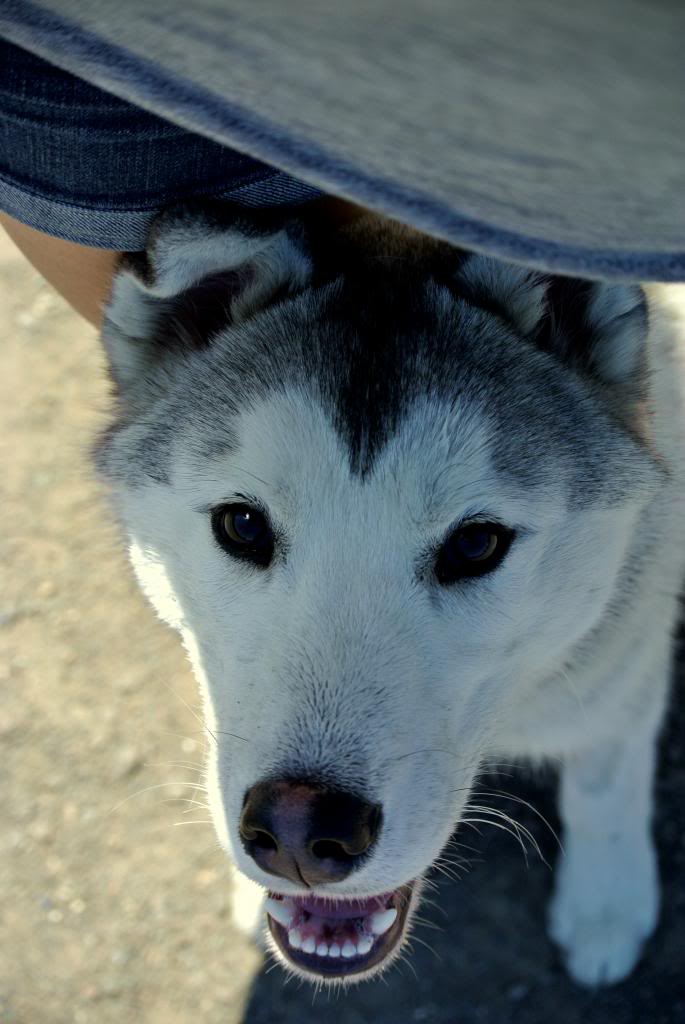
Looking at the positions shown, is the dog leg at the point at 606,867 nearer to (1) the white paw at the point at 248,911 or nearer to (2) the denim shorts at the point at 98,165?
(1) the white paw at the point at 248,911

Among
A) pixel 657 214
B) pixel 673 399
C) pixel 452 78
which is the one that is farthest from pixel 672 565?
pixel 452 78

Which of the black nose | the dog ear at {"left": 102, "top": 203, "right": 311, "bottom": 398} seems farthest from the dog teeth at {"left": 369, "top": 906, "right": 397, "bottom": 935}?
the dog ear at {"left": 102, "top": 203, "right": 311, "bottom": 398}

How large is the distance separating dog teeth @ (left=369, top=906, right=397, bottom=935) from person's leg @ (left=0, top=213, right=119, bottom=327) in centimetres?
142

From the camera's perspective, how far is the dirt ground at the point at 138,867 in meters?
2.66

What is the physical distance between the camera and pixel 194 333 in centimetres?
204

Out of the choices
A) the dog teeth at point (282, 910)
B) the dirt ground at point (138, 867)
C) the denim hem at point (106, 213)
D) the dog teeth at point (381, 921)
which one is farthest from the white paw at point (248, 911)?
the denim hem at point (106, 213)

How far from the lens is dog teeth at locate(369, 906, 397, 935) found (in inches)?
71.7

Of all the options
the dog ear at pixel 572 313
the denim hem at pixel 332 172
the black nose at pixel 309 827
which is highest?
the denim hem at pixel 332 172

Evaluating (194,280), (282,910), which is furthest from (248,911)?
(194,280)

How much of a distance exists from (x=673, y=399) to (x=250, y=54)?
4.66ft

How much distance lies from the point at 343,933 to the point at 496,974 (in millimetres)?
1067

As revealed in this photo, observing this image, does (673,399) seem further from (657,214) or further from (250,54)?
(250,54)

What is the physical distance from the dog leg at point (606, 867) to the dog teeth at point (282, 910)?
1.03m

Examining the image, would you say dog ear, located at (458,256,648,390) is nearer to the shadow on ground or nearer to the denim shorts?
the denim shorts
